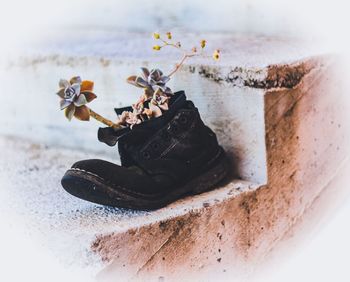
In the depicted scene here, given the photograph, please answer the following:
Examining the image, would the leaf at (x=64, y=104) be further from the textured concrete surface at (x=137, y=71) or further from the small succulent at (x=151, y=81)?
the textured concrete surface at (x=137, y=71)

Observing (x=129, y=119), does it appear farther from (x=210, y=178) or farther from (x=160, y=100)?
(x=210, y=178)

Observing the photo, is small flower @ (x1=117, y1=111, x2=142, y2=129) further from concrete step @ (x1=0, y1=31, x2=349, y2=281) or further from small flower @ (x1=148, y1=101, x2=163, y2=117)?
concrete step @ (x1=0, y1=31, x2=349, y2=281)

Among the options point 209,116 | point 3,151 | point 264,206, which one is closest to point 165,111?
point 209,116

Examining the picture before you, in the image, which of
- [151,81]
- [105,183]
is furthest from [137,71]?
[105,183]

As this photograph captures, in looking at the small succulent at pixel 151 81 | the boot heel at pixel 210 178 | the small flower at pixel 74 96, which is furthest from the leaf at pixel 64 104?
the boot heel at pixel 210 178

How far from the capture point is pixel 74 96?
2.92 ft

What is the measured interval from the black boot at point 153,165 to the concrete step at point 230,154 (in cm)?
3

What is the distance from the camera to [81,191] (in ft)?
2.95

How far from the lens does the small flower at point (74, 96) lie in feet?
2.92

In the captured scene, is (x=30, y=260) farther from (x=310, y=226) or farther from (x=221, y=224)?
(x=310, y=226)

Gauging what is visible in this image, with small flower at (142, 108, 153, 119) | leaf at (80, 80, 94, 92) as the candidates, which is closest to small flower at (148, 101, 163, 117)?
small flower at (142, 108, 153, 119)

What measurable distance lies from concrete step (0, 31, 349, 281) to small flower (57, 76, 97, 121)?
156 mm

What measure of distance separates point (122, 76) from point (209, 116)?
0.22 metres

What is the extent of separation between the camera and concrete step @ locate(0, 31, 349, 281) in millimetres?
896
